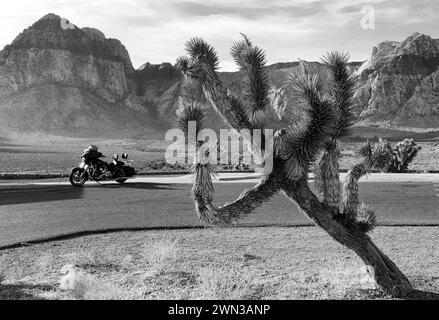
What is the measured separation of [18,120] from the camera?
480 ft

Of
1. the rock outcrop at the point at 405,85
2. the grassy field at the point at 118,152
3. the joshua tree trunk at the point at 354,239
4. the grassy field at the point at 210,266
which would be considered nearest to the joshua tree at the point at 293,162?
the joshua tree trunk at the point at 354,239

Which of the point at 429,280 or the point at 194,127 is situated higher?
the point at 194,127

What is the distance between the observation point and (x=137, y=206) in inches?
556

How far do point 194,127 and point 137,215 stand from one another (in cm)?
696

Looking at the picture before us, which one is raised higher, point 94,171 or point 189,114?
point 189,114

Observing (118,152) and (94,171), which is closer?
(94,171)

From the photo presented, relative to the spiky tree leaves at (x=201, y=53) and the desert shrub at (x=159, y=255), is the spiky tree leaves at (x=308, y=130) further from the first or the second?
the desert shrub at (x=159, y=255)

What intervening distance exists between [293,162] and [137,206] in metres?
8.63

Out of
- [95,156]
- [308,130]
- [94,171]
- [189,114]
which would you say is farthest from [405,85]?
[189,114]

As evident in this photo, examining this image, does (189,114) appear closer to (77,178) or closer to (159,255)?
(159,255)

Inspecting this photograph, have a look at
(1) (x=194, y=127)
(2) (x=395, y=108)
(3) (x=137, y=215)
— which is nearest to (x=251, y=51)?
(1) (x=194, y=127)

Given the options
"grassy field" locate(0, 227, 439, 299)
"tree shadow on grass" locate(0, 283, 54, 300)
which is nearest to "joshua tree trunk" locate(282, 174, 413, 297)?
"grassy field" locate(0, 227, 439, 299)
